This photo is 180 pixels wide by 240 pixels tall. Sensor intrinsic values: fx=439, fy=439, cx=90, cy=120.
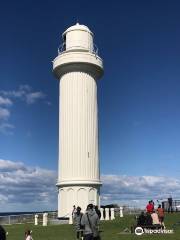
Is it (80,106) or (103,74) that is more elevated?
(103,74)

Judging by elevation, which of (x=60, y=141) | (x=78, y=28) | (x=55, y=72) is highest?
(x=78, y=28)

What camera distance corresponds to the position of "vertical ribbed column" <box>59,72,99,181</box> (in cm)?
3609

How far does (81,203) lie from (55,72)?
11.8m

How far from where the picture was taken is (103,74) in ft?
130

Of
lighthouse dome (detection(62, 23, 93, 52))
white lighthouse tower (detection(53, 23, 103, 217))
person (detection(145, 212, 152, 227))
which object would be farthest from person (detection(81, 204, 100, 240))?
lighthouse dome (detection(62, 23, 93, 52))

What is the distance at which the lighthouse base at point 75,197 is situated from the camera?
117ft

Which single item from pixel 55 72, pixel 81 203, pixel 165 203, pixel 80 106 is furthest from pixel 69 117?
pixel 165 203

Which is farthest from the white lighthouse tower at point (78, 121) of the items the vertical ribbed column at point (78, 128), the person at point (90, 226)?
the person at point (90, 226)

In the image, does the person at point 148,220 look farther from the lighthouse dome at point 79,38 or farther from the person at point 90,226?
the lighthouse dome at point 79,38

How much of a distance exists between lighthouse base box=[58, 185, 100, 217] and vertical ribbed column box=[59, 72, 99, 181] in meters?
0.82

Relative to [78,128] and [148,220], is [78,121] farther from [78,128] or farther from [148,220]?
[148,220]

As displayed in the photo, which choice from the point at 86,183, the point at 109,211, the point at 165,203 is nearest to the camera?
the point at 86,183

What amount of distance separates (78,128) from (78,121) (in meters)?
0.60

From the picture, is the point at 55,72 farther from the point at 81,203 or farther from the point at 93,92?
the point at 81,203
